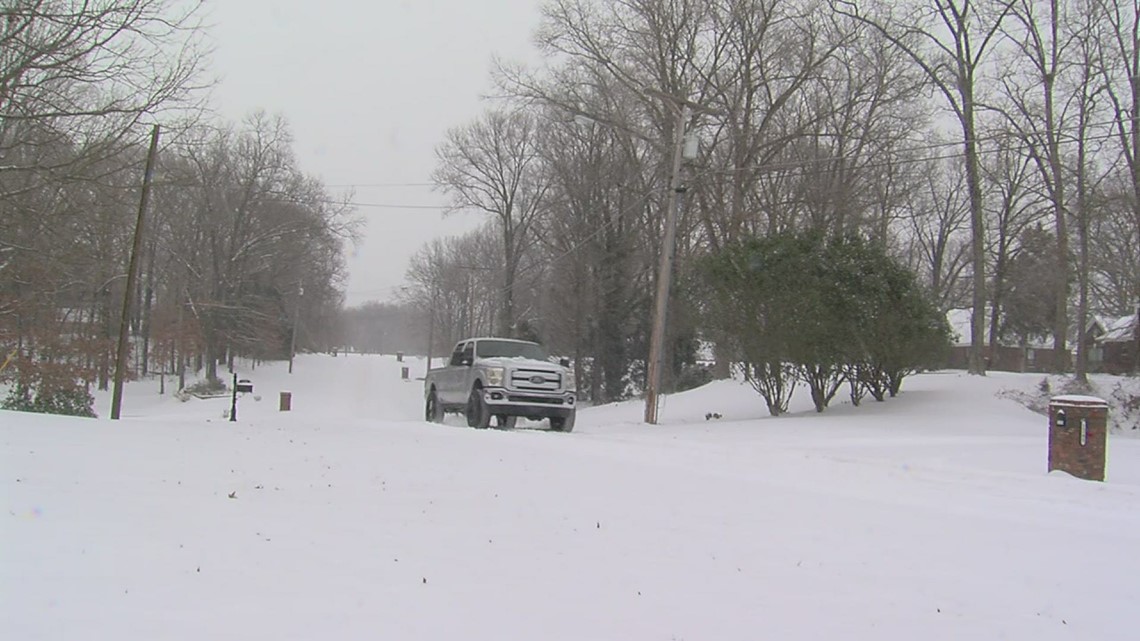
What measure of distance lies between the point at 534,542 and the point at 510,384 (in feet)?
34.3

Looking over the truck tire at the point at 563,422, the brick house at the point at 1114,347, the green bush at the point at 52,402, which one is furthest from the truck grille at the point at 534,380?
the brick house at the point at 1114,347

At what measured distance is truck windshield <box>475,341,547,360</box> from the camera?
17.9 m

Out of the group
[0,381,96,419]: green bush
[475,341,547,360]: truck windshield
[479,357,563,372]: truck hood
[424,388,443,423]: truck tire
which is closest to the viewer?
[479,357,563,372]: truck hood

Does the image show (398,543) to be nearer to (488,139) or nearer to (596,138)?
(596,138)

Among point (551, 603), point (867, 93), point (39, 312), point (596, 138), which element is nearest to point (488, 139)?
point (596, 138)

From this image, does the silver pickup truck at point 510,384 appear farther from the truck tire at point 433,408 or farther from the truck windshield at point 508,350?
the truck tire at point 433,408

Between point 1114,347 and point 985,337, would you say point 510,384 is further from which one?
point 985,337

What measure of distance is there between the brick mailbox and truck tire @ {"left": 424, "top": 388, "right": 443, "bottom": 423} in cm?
1323

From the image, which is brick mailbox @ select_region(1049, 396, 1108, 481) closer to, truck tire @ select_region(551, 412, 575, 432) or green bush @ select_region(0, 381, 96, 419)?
truck tire @ select_region(551, 412, 575, 432)

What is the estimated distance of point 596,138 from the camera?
41.3 meters

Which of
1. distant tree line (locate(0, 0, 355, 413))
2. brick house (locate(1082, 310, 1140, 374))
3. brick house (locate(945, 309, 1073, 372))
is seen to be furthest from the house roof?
distant tree line (locate(0, 0, 355, 413))

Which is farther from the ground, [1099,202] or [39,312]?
[1099,202]

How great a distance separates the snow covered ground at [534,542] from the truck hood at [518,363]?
492cm

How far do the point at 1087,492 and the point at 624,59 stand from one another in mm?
27524
